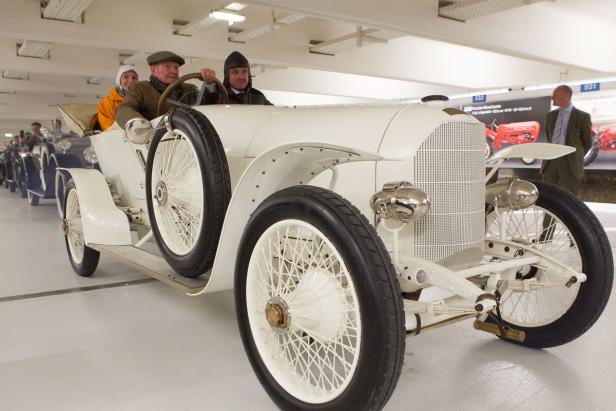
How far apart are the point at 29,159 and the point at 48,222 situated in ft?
7.83

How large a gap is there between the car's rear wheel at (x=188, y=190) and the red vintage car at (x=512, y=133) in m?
10.8

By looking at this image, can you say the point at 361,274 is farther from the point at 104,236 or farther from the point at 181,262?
the point at 104,236

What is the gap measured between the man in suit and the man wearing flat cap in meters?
3.71

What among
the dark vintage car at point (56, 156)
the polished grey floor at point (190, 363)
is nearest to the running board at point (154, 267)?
the polished grey floor at point (190, 363)

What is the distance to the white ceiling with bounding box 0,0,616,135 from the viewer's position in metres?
6.71

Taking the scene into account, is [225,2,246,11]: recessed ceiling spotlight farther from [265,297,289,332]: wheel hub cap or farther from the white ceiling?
[265,297,289,332]: wheel hub cap

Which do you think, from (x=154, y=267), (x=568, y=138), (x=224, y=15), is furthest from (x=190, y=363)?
(x=224, y=15)

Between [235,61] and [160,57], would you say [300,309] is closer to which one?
[235,61]

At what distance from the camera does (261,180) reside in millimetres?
1974

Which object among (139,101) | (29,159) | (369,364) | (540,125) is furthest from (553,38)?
(29,159)

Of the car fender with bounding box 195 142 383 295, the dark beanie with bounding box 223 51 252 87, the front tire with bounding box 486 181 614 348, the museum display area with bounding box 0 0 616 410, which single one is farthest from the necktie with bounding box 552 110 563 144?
the car fender with bounding box 195 142 383 295

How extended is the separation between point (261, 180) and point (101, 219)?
64.6 inches

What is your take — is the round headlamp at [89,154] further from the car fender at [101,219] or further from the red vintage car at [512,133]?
the red vintage car at [512,133]

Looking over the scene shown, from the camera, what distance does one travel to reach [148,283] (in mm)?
3555
